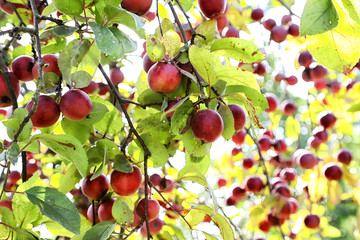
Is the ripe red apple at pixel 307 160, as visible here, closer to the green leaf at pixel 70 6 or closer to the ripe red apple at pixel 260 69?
the ripe red apple at pixel 260 69

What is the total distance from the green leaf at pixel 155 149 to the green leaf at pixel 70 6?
34 cm

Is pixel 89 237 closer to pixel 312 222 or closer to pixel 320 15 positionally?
pixel 320 15

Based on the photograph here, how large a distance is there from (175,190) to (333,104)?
102 cm

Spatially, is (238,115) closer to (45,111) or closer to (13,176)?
(45,111)

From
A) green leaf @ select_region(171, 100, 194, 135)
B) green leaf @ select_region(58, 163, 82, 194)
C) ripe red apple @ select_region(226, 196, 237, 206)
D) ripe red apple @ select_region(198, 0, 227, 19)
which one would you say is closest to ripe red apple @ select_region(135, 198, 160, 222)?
green leaf @ select_region(58, 163, 82, 194)

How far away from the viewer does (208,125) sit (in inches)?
29.1

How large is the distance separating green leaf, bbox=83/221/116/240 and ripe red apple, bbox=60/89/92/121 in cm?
26

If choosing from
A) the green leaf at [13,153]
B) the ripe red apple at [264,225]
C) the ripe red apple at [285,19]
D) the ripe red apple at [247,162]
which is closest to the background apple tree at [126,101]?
the green leaf at [13,153]

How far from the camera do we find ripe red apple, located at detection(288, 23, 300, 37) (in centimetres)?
161

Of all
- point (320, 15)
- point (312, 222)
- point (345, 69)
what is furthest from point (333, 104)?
point (320, 15)

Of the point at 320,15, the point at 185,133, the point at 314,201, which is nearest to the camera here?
the point at 320,15

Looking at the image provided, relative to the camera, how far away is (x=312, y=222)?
1.90m

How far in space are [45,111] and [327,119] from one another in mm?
1550

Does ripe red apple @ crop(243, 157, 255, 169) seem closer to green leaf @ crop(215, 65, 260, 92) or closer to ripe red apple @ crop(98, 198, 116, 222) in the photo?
ripe red apple @ crop(98, 198, 116, 222)
